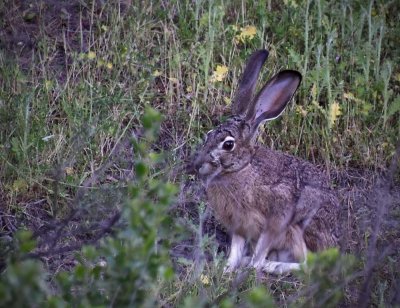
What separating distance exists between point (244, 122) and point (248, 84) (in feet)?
1.01

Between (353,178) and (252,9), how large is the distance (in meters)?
1.59

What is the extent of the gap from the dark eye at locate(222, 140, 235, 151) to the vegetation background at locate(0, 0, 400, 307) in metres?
0.32

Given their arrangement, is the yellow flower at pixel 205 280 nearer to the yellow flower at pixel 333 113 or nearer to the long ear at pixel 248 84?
the long ear at pixel 248 84

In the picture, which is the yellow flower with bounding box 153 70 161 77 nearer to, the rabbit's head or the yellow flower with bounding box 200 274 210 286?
the rabbit's head

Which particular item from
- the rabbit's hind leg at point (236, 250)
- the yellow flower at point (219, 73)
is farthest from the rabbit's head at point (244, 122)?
the yellow flower at point (219, 73)

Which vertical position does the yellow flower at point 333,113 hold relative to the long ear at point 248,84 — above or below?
below

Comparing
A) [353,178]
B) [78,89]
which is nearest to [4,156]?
[78,89]

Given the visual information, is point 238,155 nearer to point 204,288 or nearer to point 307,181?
point 307,181

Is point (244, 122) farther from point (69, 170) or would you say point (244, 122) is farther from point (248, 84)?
point (69, 170)

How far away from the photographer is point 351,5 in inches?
278

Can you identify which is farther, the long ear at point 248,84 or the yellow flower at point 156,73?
the yellow flower at point 156,73

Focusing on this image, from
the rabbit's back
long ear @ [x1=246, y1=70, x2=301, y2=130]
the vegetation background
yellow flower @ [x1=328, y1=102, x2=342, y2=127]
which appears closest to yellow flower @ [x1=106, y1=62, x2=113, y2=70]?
the vegetation background

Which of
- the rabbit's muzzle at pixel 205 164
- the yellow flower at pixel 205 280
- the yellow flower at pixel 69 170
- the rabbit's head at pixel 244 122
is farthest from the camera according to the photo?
the yellow flower at pixel 69 170

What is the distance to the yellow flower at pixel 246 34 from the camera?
6.62m
